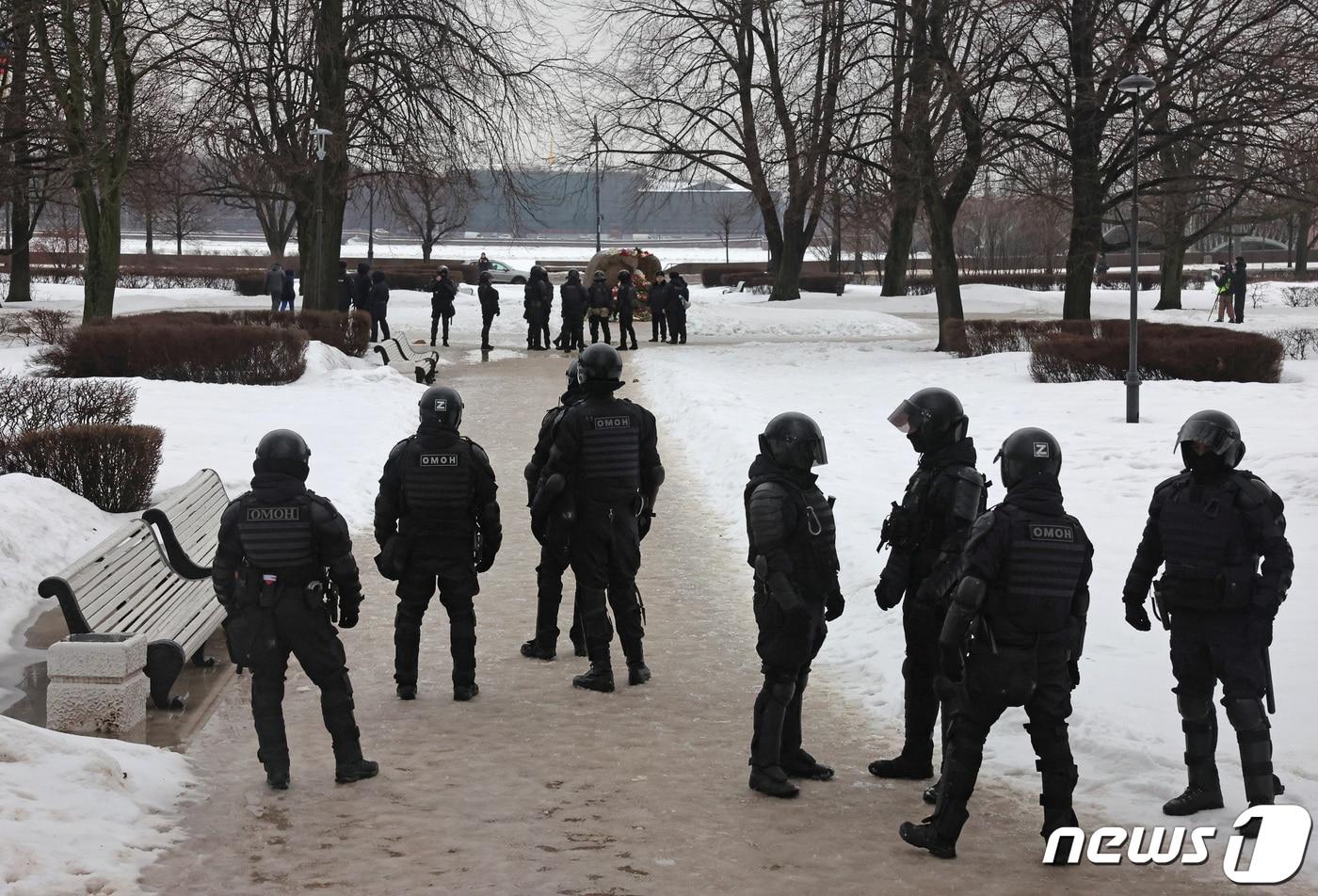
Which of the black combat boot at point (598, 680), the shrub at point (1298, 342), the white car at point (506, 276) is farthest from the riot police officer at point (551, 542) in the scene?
the white car at point (506, 276)

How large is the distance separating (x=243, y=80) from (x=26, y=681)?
23494 mm

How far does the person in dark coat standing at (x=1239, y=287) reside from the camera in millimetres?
37719

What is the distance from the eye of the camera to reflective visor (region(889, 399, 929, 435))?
20.5ft

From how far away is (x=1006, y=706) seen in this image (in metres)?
5.56

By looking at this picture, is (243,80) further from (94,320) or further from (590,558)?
(590,558)

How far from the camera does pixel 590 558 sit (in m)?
8.09

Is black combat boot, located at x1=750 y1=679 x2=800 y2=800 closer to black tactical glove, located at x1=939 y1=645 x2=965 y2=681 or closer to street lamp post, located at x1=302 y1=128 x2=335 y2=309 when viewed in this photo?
black tactical glove, located at x1=939 y1=645 x2=965 y2=681

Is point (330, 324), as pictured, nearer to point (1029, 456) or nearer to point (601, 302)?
point (601, 302)

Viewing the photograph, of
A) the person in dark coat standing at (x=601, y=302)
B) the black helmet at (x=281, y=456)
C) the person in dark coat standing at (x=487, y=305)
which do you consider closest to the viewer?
the black helmet at (x=281, y=456)

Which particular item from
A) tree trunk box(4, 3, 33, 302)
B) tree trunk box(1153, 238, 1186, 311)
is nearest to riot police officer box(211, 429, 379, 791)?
tree trunk box(4, 3, 33, 302)

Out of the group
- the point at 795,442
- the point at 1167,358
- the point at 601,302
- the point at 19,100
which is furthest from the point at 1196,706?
the point at 601,302

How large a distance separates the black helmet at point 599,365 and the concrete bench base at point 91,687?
2630 millimetres

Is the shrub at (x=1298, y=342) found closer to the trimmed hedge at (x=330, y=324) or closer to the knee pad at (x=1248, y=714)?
the trimmed hedge at (x=330, y=324)

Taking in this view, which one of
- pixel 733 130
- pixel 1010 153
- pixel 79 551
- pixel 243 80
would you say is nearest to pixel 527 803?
pixel 79 551
